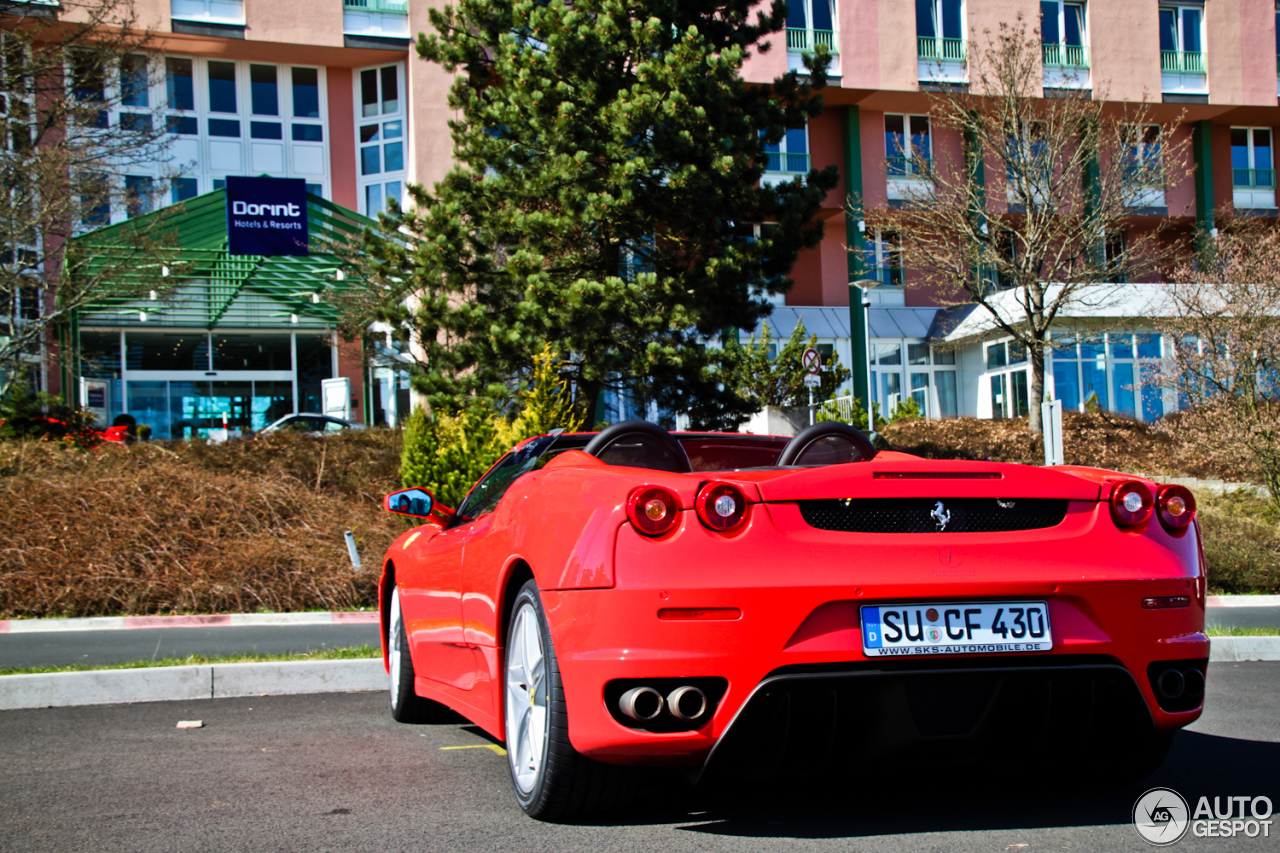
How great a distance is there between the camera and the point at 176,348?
36312 mm

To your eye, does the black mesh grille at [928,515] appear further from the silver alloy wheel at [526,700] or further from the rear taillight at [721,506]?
the silver alloy wheel at [526,700]

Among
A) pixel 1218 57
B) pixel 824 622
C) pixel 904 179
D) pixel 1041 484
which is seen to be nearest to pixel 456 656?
pixel 824 622

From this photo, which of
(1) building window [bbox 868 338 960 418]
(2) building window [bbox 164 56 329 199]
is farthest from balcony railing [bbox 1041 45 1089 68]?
(2) building window [bbox 164 56 329 199]

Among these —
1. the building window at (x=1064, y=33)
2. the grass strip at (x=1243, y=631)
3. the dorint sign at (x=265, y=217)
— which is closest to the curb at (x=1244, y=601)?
the grass strip at (x=1243, y=631)

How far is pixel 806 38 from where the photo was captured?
3459 cm

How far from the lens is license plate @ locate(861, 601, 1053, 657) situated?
3.15 meters

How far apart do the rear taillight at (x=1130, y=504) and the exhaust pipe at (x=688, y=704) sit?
54.3 inches

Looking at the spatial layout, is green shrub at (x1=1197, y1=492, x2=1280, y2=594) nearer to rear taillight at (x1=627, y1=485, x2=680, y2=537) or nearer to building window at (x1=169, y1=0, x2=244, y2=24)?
rear taillight at (x1=627, y1=485, x2=680, y2=537)

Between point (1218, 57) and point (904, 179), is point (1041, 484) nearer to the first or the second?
point (904, 179)

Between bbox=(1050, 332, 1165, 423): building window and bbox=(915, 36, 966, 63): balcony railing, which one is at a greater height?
bbox=(915, 36, 966, 63): balcony railing

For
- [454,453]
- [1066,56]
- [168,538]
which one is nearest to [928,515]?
[168,538]

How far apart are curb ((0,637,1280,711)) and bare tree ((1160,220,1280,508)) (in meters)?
12.8

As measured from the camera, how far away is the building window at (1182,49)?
36.5 meters

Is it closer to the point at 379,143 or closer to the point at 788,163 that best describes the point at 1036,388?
the point at 788,163
